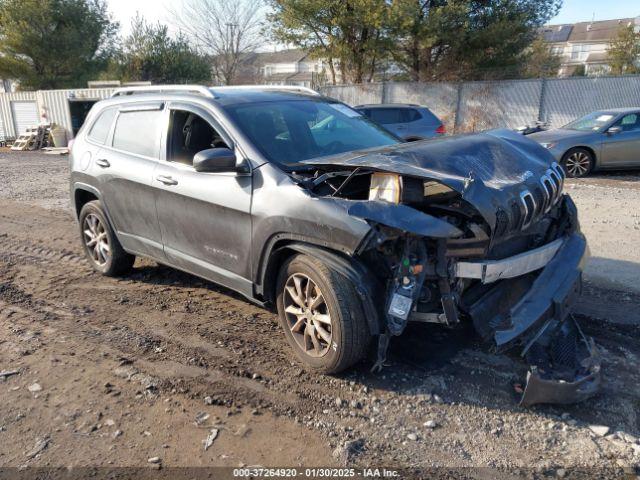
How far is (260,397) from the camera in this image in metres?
3.40

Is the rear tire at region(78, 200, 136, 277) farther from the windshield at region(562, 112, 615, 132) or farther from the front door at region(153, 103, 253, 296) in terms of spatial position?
the windshield at region(562, 112, 615, 132)

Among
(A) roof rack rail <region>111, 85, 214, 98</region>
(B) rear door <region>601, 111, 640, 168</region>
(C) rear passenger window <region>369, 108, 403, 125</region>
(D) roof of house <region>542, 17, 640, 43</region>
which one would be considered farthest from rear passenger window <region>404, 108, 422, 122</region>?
(D) roof of house <region>542, 17, 640, 43</region>

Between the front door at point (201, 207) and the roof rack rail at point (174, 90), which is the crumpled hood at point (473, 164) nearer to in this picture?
the front door at point (201, 207)

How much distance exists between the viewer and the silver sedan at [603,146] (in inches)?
438

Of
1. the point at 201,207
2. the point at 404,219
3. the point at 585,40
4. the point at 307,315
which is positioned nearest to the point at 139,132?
the point at 201,207

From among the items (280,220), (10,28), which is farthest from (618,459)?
(10,28)

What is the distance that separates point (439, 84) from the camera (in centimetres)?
1998

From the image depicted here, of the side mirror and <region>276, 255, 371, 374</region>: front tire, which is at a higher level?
the side mirror

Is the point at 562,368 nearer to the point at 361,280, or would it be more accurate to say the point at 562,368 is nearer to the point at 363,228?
the point at 361,280

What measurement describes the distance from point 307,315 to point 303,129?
1648 mm

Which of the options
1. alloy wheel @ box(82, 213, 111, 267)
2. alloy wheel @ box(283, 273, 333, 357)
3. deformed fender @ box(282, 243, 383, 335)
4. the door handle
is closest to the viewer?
deformed fender @ box(282, 243, 383, 335)

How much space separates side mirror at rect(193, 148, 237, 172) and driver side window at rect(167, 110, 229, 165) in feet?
2.51

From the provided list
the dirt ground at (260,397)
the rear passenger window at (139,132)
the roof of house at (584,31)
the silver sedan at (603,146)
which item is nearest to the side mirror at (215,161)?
the rear passenger window at (139,132)

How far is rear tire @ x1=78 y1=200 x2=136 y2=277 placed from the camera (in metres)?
5.50
